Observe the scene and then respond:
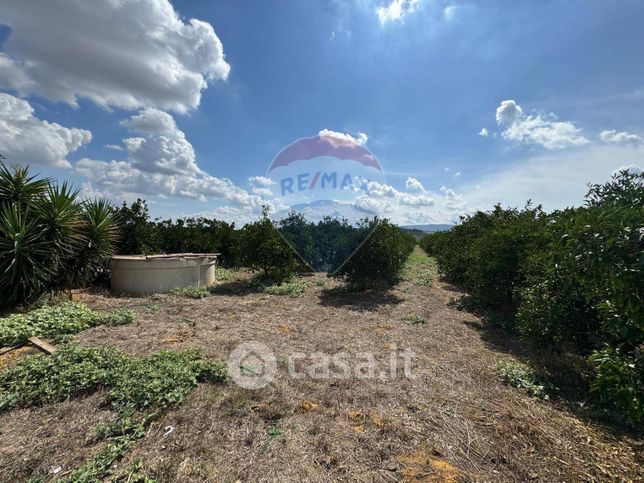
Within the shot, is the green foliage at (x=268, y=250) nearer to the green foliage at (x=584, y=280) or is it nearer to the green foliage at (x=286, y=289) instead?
the green foliage at (x=286, y=289)

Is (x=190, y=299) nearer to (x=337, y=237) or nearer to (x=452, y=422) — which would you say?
(x=337, y=237)

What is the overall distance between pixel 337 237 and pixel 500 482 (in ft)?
24.4

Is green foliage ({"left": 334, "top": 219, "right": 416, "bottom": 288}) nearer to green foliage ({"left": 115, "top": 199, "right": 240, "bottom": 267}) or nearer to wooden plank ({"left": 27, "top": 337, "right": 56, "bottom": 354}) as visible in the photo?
green foliage ({"left": 115, "top": 199, "right": 240, "bottom": 267})

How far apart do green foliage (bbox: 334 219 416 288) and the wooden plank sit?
6.49 meters

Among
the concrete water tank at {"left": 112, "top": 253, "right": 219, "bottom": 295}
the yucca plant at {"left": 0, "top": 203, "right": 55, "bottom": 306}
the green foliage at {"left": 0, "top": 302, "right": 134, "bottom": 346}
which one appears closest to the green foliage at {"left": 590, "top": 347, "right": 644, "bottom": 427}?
the green foliage at {"left": 0, "top": 302, "right": 134, "bottom": 346}

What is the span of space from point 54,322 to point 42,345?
76 cm

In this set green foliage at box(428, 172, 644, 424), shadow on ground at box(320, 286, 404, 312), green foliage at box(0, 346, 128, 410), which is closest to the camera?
green foliage at box(428, 172, 644, 424)

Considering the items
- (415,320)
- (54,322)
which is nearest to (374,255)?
(415,320)

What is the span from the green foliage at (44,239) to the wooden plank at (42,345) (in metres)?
2.00

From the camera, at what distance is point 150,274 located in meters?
7.27

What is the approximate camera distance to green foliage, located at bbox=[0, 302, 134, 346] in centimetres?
383

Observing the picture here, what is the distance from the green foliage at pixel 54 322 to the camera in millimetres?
3832

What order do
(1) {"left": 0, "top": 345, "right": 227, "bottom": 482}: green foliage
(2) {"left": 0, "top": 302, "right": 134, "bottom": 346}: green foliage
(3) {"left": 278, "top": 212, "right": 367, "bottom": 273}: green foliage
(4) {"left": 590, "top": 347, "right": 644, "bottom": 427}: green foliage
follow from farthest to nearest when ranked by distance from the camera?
1. (3) {"left": 278, "top": 212, "right": 367, "bottom": 273}: green foliage
2. (2) {"left": 0, "top": 302, "right": 134, "bottom": 346}: green foliage
3. (1) {"left": 0, "top": 345, "right": 227, "bottom": 482}: green foliage
4. (4) {"left": 590, "top": 347, "right": 644, "bottom": 427}: green foliage

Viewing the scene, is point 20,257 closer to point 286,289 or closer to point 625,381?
point 286,289
